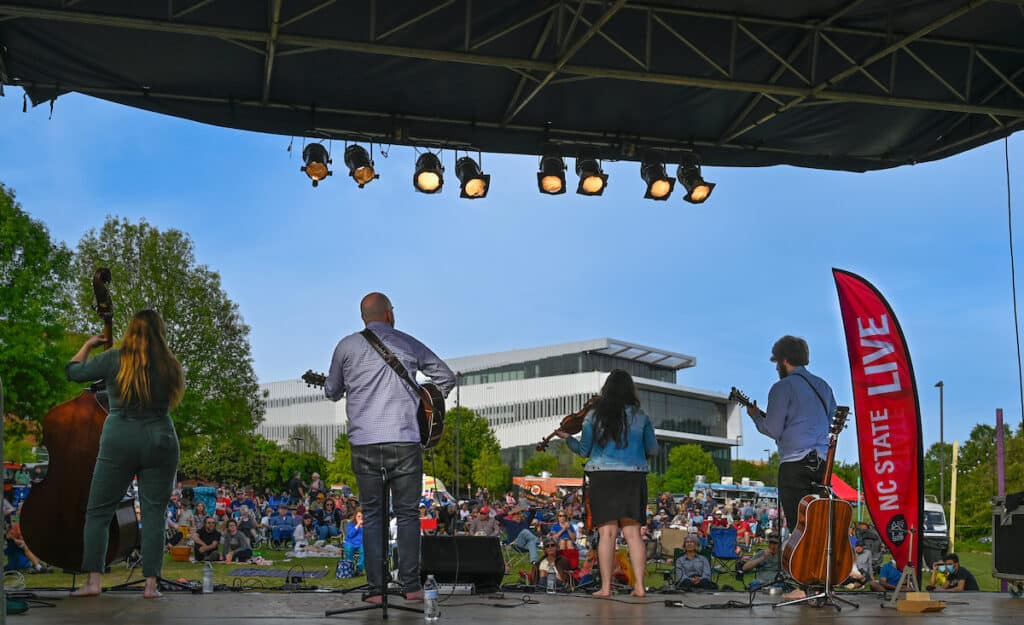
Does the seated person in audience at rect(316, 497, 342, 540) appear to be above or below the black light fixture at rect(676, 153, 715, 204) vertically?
below

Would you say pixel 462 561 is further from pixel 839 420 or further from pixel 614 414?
pixel 839 420

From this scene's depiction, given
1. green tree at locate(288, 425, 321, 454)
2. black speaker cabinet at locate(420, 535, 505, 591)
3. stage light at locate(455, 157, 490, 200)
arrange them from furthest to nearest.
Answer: green tree at locate(288, 425, 321, 454) < stage light at locate(455, 157, 490, 200) < black speaker cabinet at locate(420, 535, 505, 591)

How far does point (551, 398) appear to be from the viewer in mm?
98438

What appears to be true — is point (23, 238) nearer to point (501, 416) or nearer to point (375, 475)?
point (375, 475)

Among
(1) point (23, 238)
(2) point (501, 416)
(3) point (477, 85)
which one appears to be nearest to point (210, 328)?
(1) point (23, 238)

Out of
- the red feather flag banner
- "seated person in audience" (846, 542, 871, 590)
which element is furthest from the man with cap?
the red feather flag banner

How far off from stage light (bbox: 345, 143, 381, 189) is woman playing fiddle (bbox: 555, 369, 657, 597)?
156 inches

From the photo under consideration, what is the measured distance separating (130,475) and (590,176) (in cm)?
564

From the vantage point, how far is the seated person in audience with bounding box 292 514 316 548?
952 inches

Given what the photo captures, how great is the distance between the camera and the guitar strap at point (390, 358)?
593cm

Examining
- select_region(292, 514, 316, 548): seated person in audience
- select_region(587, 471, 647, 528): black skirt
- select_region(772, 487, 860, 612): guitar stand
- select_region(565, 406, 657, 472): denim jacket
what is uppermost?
select_region(565, 406, 657, 472): denim jacket

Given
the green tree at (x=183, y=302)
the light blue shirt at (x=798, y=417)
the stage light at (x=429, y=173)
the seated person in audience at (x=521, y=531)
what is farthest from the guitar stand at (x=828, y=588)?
the green tree at (x=183, y=302)

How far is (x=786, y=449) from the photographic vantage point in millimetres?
7285

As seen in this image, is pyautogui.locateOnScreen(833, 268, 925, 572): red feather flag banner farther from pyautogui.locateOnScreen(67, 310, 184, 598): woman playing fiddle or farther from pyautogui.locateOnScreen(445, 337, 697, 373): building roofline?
pyautogui.locateOnScreen(445, 337, 697, 373): building roofline
